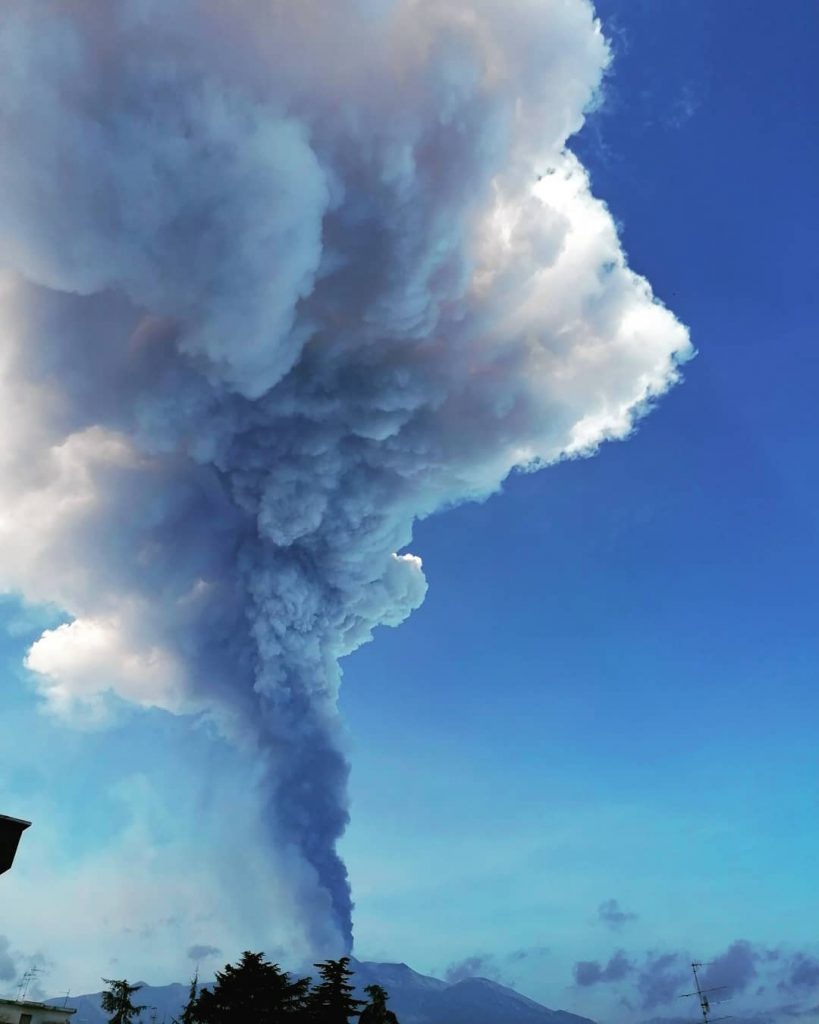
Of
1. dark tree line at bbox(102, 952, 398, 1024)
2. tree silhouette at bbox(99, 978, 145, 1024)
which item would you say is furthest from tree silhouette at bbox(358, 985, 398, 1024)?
tree silhouette at bbox(99, 978, 145, 1024)

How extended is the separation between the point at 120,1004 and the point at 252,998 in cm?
2254

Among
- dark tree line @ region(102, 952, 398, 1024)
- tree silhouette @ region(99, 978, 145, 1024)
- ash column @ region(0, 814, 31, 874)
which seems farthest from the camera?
tree silhouette @ region(99, 978, 145, 1024)

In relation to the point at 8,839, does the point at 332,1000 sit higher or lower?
lower

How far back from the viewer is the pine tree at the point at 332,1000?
153 feet

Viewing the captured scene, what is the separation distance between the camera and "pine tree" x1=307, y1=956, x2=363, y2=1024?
46562mm

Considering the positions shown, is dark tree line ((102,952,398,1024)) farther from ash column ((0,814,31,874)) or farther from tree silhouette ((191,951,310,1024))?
ash column ((0,814,31,874))

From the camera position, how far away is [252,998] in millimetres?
47125

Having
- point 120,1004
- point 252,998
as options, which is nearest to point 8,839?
point 252,998

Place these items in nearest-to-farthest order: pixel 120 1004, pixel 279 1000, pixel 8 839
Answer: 1. pixel 8 839
2. pixel 279 1000
3. pixel 120 1004

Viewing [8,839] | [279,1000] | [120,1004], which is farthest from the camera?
[120,1004]

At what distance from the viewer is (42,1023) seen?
6412cm

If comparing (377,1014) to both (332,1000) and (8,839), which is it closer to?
(332,1000)

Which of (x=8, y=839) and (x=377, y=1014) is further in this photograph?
(x=377, y=1014)

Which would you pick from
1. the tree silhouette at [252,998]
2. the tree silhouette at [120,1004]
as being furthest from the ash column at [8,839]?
the tree silhouette at [120,1004]
